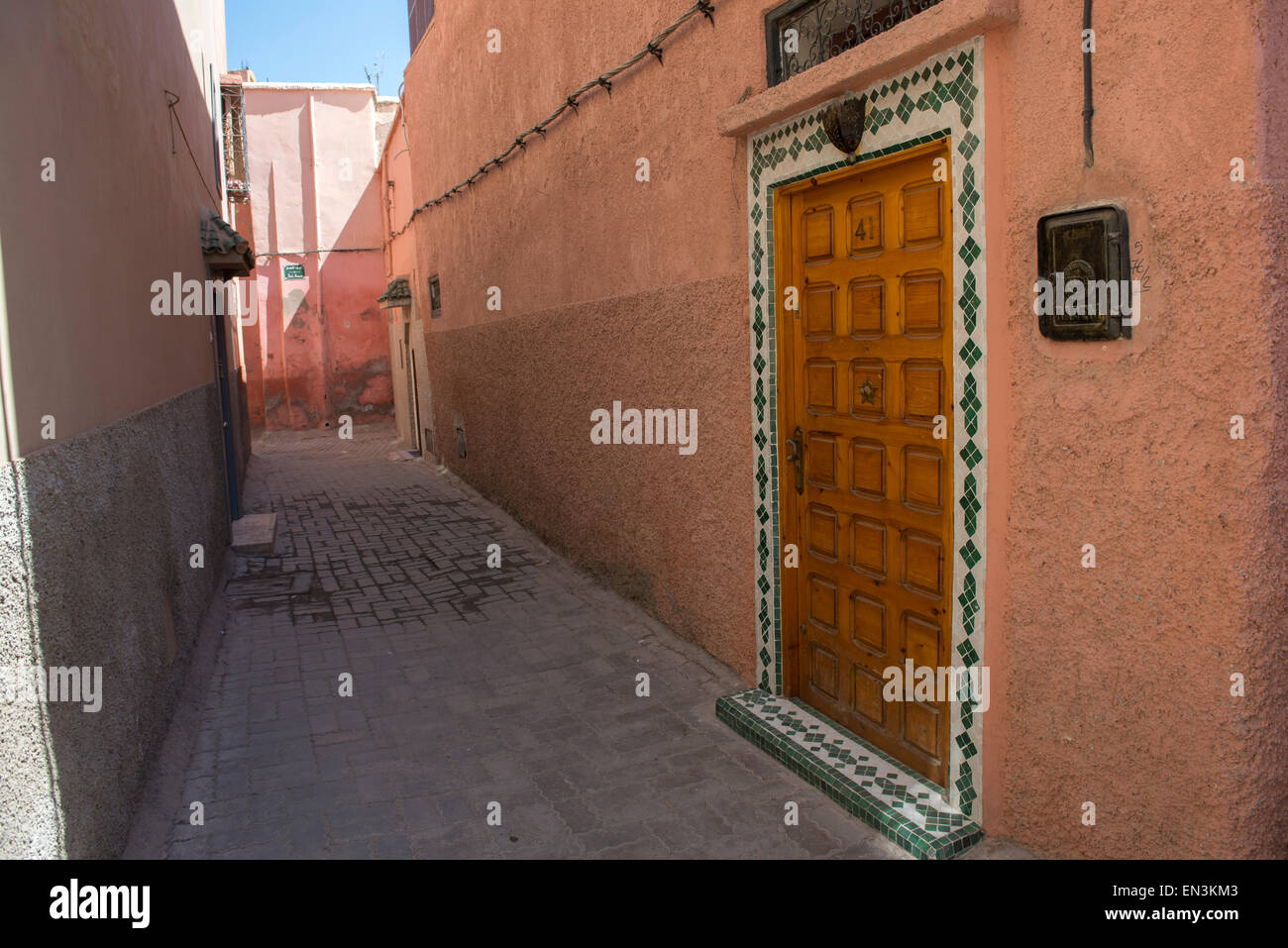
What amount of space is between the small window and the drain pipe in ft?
34.5

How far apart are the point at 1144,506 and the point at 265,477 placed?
13.1m

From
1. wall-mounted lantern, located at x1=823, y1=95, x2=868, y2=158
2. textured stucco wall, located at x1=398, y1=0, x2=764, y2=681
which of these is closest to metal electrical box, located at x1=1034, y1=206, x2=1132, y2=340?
wall-mounted lantern, located at x1=823, y1=95, x2=868, y2=158

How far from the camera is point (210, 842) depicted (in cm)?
363

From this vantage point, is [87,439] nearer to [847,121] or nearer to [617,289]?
[847,121]

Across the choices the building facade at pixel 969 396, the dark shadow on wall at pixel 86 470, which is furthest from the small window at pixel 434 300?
the building facade at pixel 969 396

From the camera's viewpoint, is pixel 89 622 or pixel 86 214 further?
pixel 86 214

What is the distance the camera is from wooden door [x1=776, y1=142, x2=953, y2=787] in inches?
137

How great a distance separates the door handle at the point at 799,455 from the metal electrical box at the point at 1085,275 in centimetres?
149

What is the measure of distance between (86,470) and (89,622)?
1.85 feet

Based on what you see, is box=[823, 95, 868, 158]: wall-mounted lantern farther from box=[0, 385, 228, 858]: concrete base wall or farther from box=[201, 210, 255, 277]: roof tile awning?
box=[201, 210, 255, 277]: roof tile awning

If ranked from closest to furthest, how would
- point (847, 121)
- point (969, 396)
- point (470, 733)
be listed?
point (969, 396) → point (847, 121) → point (470, 733)

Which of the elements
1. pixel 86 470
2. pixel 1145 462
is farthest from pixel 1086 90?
pixel 86 470

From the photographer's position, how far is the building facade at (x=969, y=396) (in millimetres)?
2492

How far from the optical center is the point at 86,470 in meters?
3.42
